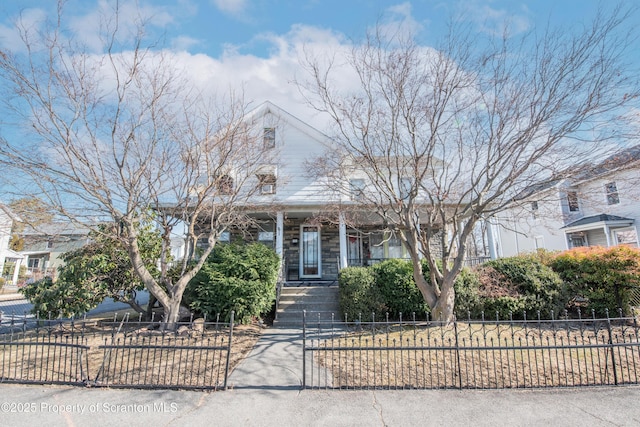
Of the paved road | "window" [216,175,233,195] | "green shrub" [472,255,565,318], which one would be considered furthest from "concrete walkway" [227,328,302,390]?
"green shrub" [472,255,565,318]

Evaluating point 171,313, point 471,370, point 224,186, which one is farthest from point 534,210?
point 171,313

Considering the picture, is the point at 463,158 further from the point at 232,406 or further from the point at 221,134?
the point at 232,406

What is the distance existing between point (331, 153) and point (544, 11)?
17.5 ft

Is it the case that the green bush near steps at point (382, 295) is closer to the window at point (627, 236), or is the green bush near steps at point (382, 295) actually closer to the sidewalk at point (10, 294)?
the window at point (627, 236)

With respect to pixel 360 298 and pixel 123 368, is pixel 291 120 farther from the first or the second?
pixel 123 368

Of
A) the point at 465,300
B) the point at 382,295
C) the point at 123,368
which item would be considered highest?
the point at 382,295

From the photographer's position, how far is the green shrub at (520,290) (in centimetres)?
721

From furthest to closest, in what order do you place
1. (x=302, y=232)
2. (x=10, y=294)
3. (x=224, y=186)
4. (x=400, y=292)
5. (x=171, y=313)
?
1. (x=10, y=294)
2. (x=302, y=232)
3. (x=224, y=186)
4. (x=400, y=292)
5. (x=171, y=313)

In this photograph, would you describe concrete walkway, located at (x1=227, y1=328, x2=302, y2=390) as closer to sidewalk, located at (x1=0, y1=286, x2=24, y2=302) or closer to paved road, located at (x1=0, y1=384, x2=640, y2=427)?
paved road, located at (x1=0, y1=384, x2=640, y2=427)

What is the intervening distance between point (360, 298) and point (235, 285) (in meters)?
3.03

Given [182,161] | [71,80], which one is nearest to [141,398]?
[182,161]

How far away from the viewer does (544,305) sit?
23.7ft

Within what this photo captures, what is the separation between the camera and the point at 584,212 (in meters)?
16.9

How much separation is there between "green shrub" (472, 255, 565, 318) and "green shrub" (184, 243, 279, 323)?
511cm
